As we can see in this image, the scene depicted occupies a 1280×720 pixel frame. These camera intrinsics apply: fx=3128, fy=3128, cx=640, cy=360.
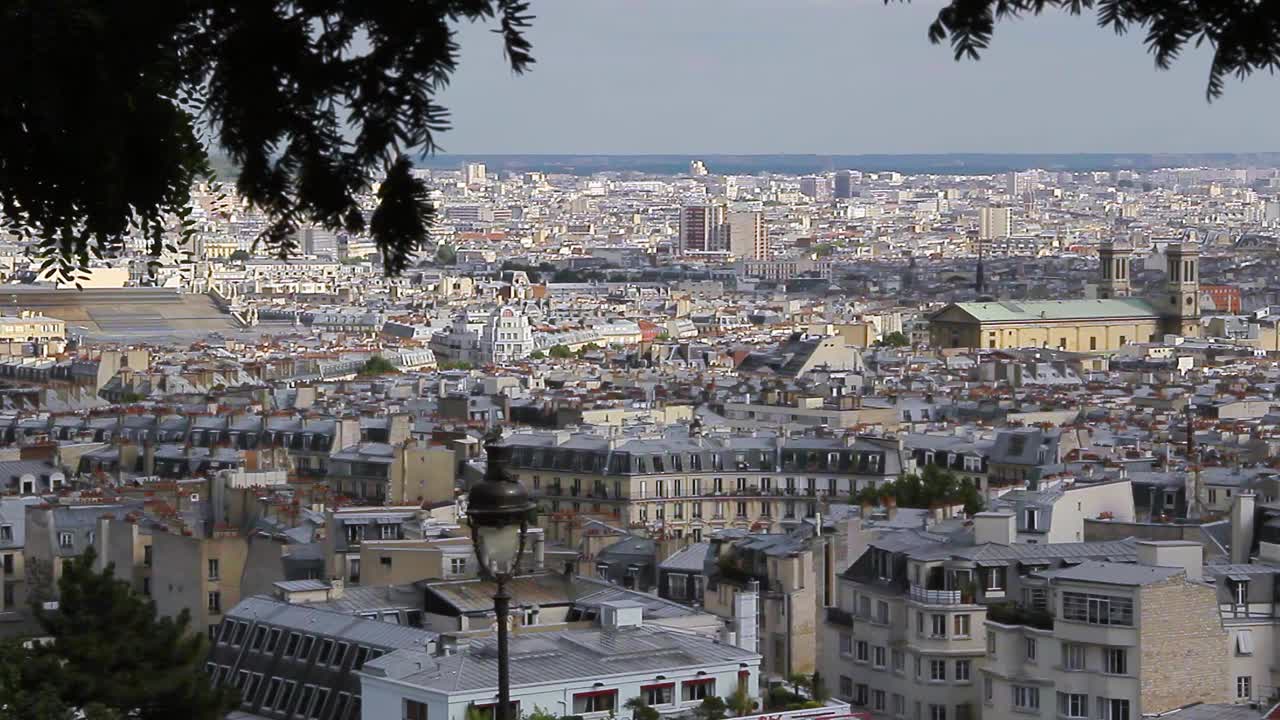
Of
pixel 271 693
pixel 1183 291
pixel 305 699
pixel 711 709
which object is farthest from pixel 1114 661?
pixel 1183 291

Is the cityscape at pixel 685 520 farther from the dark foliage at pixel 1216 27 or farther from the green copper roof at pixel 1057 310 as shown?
the green copper roof at pixel 1057 310

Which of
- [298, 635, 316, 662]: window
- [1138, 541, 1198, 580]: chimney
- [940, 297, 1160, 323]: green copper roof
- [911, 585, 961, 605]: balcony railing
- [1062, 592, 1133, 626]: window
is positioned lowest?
[298, 635, 316, 662]: window

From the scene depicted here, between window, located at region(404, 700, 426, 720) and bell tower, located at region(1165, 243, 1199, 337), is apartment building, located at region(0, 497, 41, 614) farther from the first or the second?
bell tower, located at region(1165, 243, 1199, 337)

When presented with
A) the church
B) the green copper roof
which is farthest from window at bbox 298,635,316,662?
the green copper roof

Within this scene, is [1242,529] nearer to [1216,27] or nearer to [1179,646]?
[1179,646]

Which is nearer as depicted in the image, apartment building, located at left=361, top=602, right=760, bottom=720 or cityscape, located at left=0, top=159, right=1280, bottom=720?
apartment building, located at left=361, top=602, right=760, bottom=720

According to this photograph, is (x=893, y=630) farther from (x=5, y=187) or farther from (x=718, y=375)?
(x=718, y=375)

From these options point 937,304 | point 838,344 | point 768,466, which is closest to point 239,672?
point 768,466
